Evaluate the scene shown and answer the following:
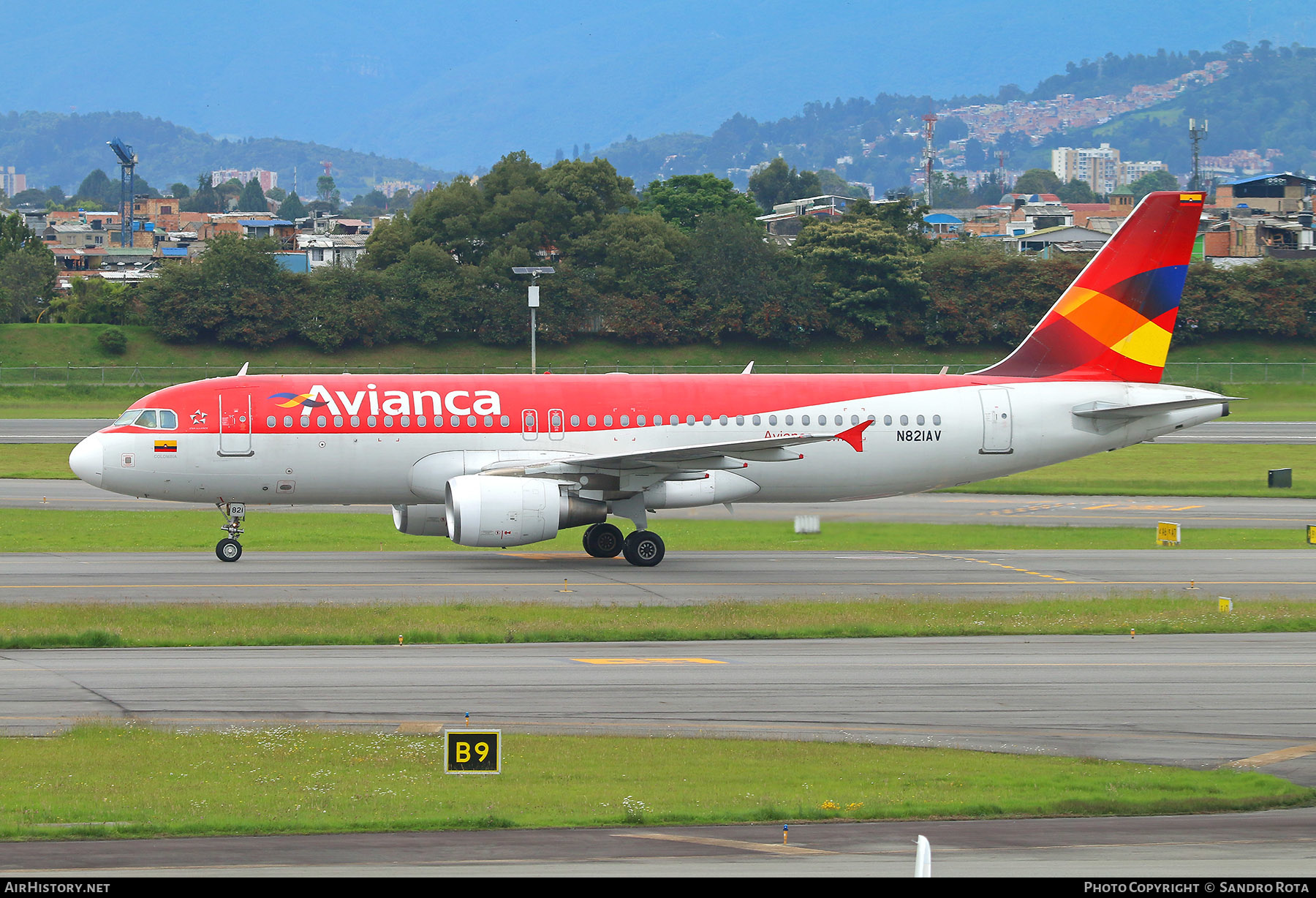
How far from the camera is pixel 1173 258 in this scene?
1551 inches

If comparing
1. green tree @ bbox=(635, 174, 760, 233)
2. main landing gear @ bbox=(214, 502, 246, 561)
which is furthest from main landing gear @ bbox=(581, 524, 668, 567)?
green tree @ bbox=(635, 174, 760, 233)

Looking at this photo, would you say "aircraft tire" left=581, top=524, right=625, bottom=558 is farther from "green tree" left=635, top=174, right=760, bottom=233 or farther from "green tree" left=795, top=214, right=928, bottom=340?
"green tree" left=635, top=174, right=760, bottom=233

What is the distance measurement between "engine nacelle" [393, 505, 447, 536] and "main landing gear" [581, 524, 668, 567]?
12.6 ft

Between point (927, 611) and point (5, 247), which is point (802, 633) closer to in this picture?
point (927, 611)

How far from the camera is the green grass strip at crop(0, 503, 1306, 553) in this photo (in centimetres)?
3906

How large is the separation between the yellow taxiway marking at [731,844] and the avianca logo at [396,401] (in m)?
22.8

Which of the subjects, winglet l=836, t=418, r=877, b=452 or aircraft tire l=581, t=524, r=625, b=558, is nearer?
winglet l=836, t=418, r=877, b=452

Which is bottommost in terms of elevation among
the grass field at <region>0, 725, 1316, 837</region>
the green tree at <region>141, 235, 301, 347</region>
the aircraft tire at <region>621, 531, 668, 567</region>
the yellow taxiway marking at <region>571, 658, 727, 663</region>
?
the grass field at <region>0, 725, 1316, 837</region>

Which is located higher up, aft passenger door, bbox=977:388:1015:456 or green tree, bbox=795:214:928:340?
green tree, bbox=795:214:928:340

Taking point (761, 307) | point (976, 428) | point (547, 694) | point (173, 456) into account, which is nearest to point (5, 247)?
point (761, 307)

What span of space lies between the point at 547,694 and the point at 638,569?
46.7 feet

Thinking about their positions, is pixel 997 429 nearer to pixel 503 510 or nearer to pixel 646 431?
pixel 646 431

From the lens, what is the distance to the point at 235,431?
116 ft

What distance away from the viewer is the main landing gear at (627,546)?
35.6 m
